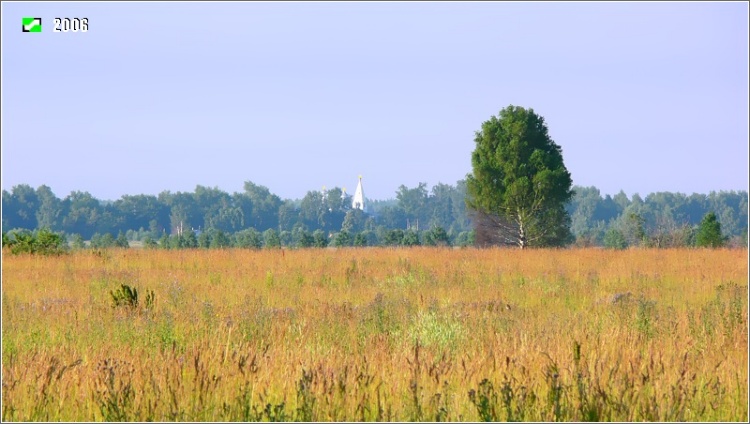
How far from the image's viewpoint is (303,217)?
419 ft

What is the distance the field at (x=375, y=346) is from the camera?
18.9 ft

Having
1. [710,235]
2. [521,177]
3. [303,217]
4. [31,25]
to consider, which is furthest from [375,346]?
[303,217]

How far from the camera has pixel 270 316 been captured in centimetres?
1085

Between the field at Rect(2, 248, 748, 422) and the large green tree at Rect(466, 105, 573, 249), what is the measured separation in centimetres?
2153

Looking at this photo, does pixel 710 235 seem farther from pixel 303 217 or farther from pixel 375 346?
pixel 303 217

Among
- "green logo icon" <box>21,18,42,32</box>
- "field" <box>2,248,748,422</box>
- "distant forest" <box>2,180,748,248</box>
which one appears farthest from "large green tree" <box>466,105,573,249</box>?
"green logo icon" <box>21,18,42,32</box>

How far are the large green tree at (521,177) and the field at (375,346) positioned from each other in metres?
21.5

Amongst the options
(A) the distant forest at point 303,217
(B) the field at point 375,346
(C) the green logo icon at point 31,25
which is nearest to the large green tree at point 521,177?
(A) the distant forest at point 303,217

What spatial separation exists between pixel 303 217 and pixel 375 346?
393ft

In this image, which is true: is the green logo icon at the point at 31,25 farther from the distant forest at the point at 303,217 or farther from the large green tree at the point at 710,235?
the distant forest at the point at 303,217

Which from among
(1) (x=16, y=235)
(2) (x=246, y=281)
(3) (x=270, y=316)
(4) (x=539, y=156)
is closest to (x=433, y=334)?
(3) (x=270, y=316)

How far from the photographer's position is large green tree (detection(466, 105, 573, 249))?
40.8 m

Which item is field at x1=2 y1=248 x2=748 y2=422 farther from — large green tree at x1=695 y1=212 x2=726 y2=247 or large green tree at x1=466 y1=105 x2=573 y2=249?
large green tree at x1=466 y1=105 x2=573 y2=249

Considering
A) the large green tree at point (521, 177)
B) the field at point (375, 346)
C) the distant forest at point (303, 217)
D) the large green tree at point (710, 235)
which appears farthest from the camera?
the distant forest at point (303, 217)
